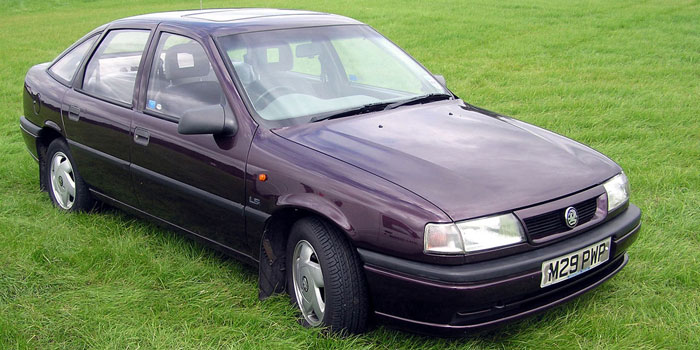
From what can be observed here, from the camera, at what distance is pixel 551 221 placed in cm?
324

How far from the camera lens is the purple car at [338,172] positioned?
3.12 m

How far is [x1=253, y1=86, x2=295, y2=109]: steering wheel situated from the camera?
12.9ft

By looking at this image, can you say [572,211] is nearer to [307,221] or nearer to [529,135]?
[529,135]

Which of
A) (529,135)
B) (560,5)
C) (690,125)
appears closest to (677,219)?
(529,135)

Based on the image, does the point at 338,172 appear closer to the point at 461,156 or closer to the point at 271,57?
the point at 461,156

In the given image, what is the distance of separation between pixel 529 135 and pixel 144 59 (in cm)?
234

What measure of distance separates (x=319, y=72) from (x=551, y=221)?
176 cm

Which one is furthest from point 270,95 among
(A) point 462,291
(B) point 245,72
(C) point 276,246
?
(A) point 462,291

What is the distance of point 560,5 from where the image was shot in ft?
59.5

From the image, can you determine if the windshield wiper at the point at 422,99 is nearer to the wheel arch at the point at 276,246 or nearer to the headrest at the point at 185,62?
the wheel arch at the point at 276,246

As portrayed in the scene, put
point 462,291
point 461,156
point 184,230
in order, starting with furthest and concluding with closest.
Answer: point 184,230 → point 461,156 → point 462,291

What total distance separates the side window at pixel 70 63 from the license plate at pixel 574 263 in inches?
144

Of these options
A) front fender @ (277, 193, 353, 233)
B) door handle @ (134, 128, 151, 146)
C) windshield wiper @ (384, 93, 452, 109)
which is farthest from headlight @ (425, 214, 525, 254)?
door handle @ (134, 128, 151, 146)

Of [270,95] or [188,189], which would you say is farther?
[188,189]
